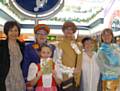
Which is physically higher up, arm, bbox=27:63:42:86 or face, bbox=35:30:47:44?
face, bbox=35:30:47:44

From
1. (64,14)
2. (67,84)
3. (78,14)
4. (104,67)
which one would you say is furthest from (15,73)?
(78,14)

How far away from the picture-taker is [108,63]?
3.38 meters

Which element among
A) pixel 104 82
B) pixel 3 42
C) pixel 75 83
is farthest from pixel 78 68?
pixel 3 42

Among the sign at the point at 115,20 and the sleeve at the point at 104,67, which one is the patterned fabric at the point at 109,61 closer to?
the sleeve at the point at 104,67

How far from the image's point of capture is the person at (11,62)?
2.95 m

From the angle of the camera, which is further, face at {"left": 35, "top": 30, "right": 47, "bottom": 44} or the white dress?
the white dress

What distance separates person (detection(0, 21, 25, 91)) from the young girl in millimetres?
118

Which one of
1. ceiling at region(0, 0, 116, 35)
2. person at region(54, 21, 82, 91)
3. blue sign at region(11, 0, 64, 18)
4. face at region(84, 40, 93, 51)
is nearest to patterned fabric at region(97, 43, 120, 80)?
face at region(84, 40, 93, 51)

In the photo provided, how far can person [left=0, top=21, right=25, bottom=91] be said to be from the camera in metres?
2.95

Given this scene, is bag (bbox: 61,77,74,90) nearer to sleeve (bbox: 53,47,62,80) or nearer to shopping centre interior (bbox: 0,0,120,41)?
sleeve (bbox: 53,47,62,80)

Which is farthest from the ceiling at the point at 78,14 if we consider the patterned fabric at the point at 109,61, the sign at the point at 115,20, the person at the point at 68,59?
the person at the point at 68,59

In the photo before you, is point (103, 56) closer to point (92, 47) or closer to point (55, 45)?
point (92, 47)

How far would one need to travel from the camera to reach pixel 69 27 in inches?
123

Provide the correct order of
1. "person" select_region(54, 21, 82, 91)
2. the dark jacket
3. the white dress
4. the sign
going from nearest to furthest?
1. the dark jacket
2. "person" select_region(54, 21, 82, 91)
3. the white dress
4. the sign
